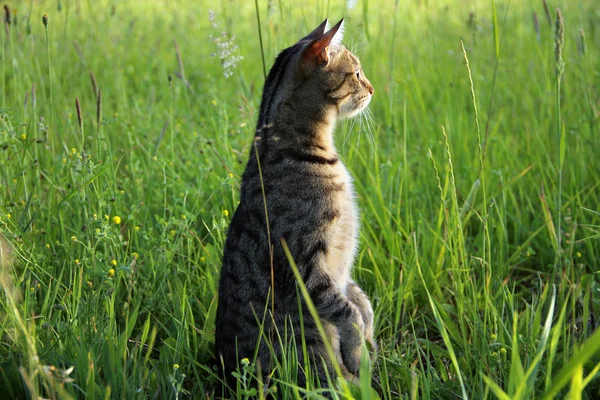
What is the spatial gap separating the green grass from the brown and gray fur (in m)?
0.17

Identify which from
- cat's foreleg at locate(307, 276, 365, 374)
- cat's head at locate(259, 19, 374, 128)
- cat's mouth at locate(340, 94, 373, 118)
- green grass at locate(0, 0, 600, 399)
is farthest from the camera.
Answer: cat's mouth at locate(340, 94, 373, 118)

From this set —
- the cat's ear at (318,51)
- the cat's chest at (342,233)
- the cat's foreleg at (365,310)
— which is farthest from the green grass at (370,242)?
the cat's ear at (318,51)

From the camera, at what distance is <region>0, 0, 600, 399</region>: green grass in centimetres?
223

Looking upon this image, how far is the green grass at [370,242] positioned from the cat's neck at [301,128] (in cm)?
26

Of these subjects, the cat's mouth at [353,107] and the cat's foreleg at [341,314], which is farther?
the cat's mouth at [353,107]

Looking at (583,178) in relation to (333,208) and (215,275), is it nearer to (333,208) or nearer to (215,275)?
(333,208)

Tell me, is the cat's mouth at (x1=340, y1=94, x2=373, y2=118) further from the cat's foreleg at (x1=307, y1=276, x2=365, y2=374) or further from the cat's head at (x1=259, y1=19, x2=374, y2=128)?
the cat's foreleg at (x1=307, y1=276, x2=365, y2=374)

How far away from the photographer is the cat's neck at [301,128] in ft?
8.36

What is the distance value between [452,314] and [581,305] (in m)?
0.56

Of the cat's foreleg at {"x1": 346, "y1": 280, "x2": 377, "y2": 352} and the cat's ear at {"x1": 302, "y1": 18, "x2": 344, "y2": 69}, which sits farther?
the cat's foreleg at {"x1": 346, "y1": 280, "x2": 377, "y2": 352}

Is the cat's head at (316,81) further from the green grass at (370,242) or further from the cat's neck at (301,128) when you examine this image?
the green grass at (370,242)

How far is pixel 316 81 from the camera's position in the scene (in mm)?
2572

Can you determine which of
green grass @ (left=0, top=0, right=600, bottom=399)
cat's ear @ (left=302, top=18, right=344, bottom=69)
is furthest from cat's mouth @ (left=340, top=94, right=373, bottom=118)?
cat's ear @ (left=302, top=18, right=344, bottom=69)

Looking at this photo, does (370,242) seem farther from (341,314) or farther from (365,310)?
(341,314)
